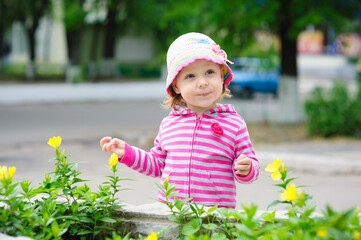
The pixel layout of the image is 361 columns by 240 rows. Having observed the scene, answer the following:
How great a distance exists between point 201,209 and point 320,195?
4444mm

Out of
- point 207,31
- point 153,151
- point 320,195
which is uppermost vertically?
point 207,31

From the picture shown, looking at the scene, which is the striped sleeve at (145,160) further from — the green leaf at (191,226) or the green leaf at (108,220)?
the green leaf at (191,226)

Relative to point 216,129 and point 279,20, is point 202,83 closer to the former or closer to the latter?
point 216,129

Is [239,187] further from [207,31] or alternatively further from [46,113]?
[46,113]

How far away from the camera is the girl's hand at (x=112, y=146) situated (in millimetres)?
2701

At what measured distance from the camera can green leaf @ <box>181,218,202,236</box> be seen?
2.29 meters

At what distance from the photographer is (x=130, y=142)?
10.7 m

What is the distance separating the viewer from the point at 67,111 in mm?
15773

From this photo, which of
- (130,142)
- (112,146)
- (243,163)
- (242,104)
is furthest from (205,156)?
(242,104)

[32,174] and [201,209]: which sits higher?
[201,209]

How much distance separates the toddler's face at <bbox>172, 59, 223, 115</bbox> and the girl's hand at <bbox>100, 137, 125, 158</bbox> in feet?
1.32

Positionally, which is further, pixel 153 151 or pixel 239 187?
pixel 239 187

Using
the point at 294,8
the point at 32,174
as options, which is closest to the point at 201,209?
the point at 32,174

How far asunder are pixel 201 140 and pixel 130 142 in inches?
313
